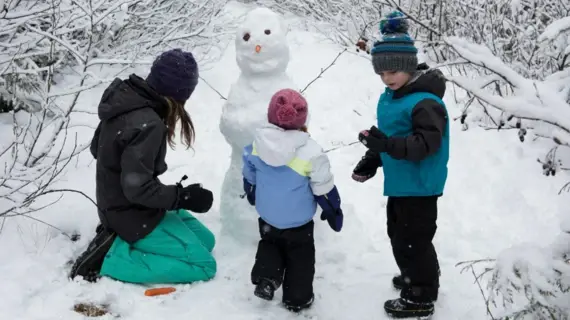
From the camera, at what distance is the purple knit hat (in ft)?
9.86

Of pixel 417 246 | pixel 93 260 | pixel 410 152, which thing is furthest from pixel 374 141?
pixel 93 260

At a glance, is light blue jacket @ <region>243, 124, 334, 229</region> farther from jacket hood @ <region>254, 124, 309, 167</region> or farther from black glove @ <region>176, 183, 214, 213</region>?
black glove @ <region>176, 183, 214, 213</region>

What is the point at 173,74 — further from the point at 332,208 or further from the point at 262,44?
the point at 332,208

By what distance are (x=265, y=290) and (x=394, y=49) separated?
1463mm

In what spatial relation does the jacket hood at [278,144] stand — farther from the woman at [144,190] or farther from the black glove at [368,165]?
the woman at [144,190]

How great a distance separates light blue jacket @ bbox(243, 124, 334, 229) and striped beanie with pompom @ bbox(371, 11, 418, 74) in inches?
22.9

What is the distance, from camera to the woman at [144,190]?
2.98 m

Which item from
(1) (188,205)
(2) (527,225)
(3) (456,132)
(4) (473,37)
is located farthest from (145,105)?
(4) (473,37)

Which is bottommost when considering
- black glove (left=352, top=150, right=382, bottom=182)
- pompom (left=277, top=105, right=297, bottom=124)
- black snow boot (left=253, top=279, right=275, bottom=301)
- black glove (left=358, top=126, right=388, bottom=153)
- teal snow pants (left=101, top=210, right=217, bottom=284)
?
black snow boot (left=253, top=279, right=275, bottom=301)

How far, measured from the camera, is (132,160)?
2.93 m

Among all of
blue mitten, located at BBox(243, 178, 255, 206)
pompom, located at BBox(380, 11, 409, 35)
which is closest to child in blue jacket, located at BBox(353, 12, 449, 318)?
pompom, located at BBox(380, 11, 409, 35)

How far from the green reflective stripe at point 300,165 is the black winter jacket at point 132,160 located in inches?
28.9

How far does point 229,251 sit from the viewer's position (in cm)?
361

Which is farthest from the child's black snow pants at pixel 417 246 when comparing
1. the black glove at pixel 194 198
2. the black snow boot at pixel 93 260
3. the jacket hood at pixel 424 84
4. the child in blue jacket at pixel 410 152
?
the black snow boot at pixel 93 260
